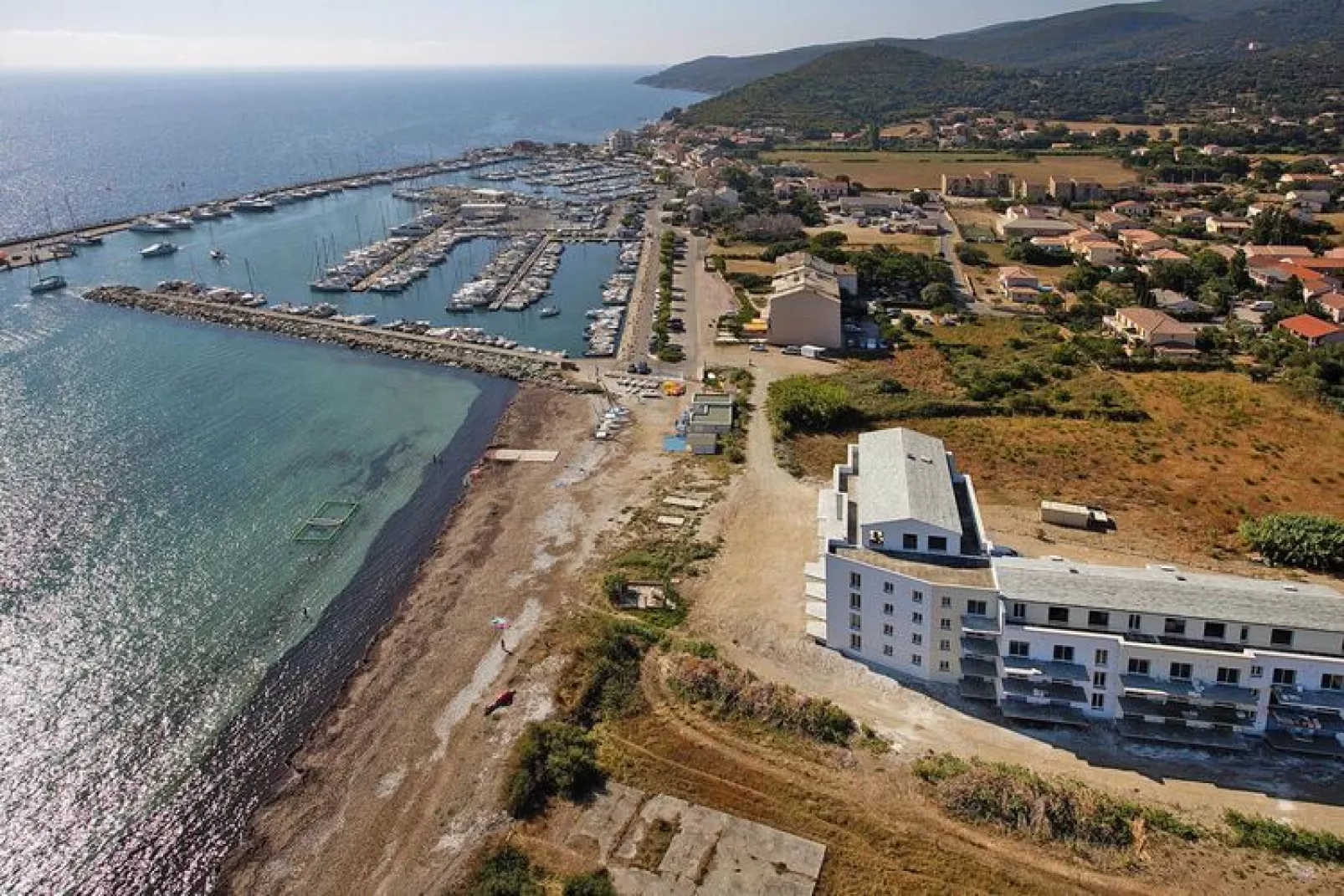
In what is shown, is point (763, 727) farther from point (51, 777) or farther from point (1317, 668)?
point (51, 777)

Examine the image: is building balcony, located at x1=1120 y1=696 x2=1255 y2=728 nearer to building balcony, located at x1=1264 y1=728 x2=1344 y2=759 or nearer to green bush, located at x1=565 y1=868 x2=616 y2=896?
building balcony, located at x1=1264 y1=728 x2=1344 y2=759

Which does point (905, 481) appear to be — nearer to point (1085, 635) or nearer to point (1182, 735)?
point (1085, 635)

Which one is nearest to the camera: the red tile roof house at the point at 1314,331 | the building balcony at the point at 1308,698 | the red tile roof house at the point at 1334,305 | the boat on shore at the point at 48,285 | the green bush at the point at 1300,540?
the building balcony at the point at 1308,698

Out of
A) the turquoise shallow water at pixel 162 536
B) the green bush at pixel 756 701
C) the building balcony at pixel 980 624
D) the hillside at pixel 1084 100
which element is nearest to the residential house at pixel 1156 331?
the building balcony at pixel 980 624

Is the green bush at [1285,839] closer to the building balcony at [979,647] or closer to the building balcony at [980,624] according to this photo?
the building balcony at [979,647]

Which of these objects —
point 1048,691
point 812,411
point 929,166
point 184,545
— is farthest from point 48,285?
point 929,166

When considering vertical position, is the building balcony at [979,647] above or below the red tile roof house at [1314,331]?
below
